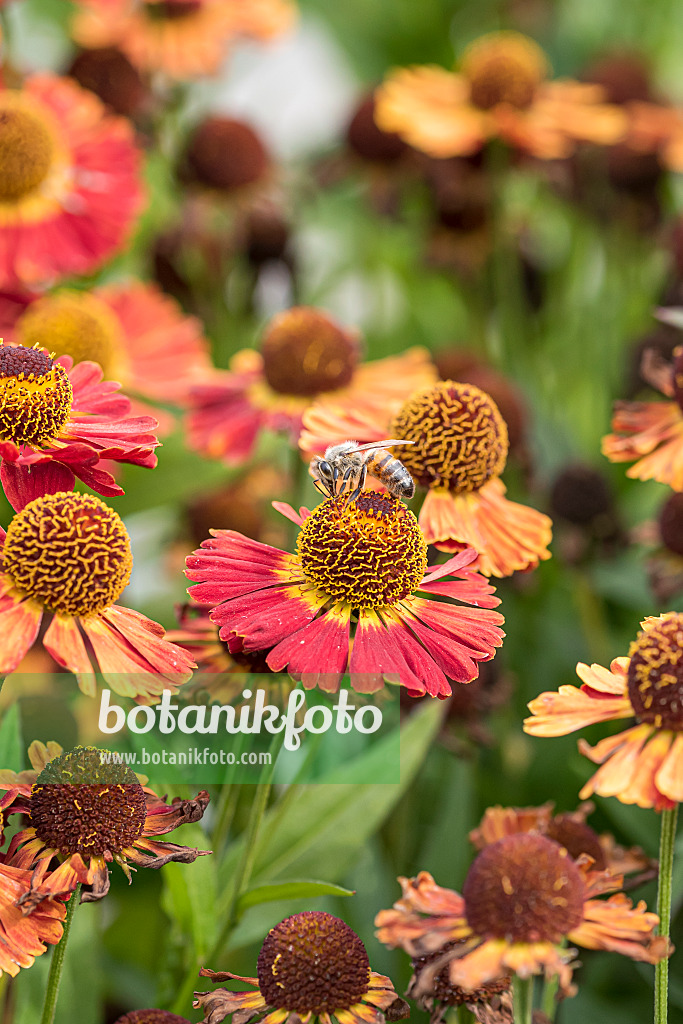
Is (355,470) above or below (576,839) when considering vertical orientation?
above

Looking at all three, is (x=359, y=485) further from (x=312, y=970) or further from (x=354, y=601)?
(x=312, y=970)

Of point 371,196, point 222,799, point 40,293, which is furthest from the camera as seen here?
point 371,196

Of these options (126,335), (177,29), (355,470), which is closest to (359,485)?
(355,470)

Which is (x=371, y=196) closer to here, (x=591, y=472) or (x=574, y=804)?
(x=591, y=472)

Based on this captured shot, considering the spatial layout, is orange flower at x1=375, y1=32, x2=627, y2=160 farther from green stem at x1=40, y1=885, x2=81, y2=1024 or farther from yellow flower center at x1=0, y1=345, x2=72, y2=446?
green stem at x1=40, y1=885, x2=81, y2=1024

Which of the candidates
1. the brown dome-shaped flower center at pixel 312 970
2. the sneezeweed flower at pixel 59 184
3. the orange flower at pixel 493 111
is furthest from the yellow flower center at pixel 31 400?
the orange flower at pixel 493 111

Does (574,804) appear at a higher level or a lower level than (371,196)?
lower

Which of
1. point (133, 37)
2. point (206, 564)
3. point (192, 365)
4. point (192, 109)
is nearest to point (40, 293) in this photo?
point (192, 365)
